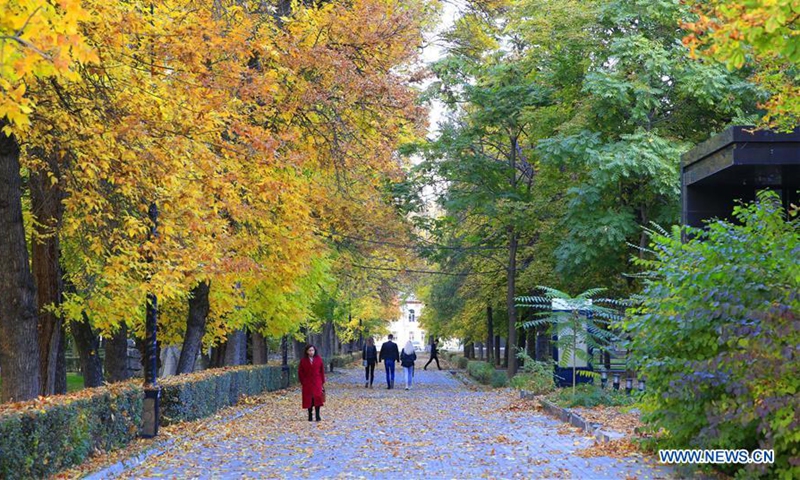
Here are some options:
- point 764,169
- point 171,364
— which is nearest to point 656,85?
point 764,169

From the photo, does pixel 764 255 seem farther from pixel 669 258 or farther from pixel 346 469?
pixel 346 469

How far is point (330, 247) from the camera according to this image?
32469mm

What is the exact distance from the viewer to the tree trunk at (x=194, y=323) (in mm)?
23984

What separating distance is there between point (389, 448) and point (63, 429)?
508 cm

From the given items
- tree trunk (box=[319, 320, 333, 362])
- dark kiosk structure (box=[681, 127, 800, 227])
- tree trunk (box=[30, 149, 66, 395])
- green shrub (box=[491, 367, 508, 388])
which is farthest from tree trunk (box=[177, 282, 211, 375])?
tree trunk (box=[319, 320, 333, 362])

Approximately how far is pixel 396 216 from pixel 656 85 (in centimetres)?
1125

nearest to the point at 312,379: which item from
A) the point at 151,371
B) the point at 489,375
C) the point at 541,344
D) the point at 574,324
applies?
the point at 151,371

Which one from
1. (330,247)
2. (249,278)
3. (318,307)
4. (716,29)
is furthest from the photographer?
(318,307)

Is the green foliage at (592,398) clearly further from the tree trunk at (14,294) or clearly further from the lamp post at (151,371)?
the tree trunk at (14,294)

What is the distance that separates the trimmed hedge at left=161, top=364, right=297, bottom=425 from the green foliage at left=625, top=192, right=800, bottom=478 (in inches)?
376

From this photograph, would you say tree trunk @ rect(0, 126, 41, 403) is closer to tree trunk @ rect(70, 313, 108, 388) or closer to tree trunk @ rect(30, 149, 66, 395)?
tree trunk @ rect(30, 149, 66, 395)

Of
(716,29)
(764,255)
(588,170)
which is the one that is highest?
(588,170)

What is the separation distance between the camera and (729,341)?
948 centimetres

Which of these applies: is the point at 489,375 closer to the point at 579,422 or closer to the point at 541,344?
the point at 541,344
